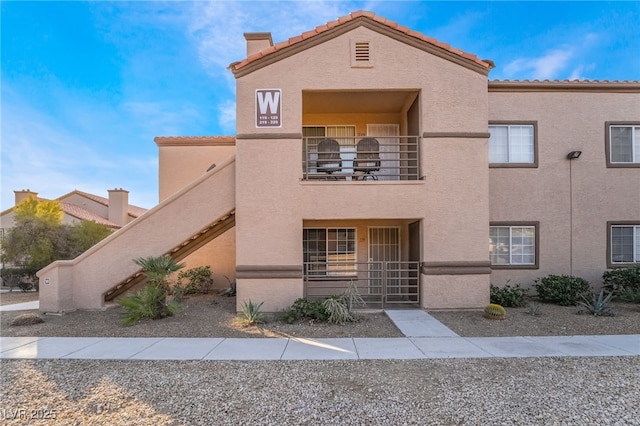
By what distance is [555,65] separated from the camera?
46.1ft

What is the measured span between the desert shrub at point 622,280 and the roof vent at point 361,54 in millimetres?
10847

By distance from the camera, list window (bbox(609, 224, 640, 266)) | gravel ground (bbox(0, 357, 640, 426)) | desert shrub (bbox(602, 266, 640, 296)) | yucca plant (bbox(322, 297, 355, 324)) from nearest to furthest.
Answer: gravel ground (bbox(0, 357, 640, 426))
yucca plant (bbox(322, 297, 355, 324))
desert shrub (bbox(602, 266, 640, 296))
window (bbox(609, 224, 640, 266))

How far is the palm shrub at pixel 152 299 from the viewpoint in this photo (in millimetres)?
9031

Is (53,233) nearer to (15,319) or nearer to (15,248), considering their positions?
(15,248)

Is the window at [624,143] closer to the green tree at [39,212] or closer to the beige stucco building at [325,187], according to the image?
the beige stucco building at [325,187]

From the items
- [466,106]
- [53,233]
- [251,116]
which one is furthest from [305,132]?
[53,233]

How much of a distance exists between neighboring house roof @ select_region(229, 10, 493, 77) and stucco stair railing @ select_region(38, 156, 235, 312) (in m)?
3.05

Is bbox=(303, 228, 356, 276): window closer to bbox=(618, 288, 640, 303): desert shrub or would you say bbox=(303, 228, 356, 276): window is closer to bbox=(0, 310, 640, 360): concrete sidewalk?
bbox=(0, 310, 640, 360): concrete sidewalk

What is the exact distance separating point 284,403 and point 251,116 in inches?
313

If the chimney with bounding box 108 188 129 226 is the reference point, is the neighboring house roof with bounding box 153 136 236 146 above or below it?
above

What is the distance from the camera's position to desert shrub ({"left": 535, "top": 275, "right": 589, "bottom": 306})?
10930 mm

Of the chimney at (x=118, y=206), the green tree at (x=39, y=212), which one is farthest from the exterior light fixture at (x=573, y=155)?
the chimney at (x=118, y=206)

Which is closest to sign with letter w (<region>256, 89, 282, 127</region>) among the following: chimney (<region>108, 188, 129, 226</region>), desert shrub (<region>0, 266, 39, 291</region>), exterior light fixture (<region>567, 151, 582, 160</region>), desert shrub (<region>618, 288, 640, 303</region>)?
exterior light fixture (<region>567, 151, 582, 160</region>)

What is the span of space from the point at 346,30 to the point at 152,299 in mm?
9473
